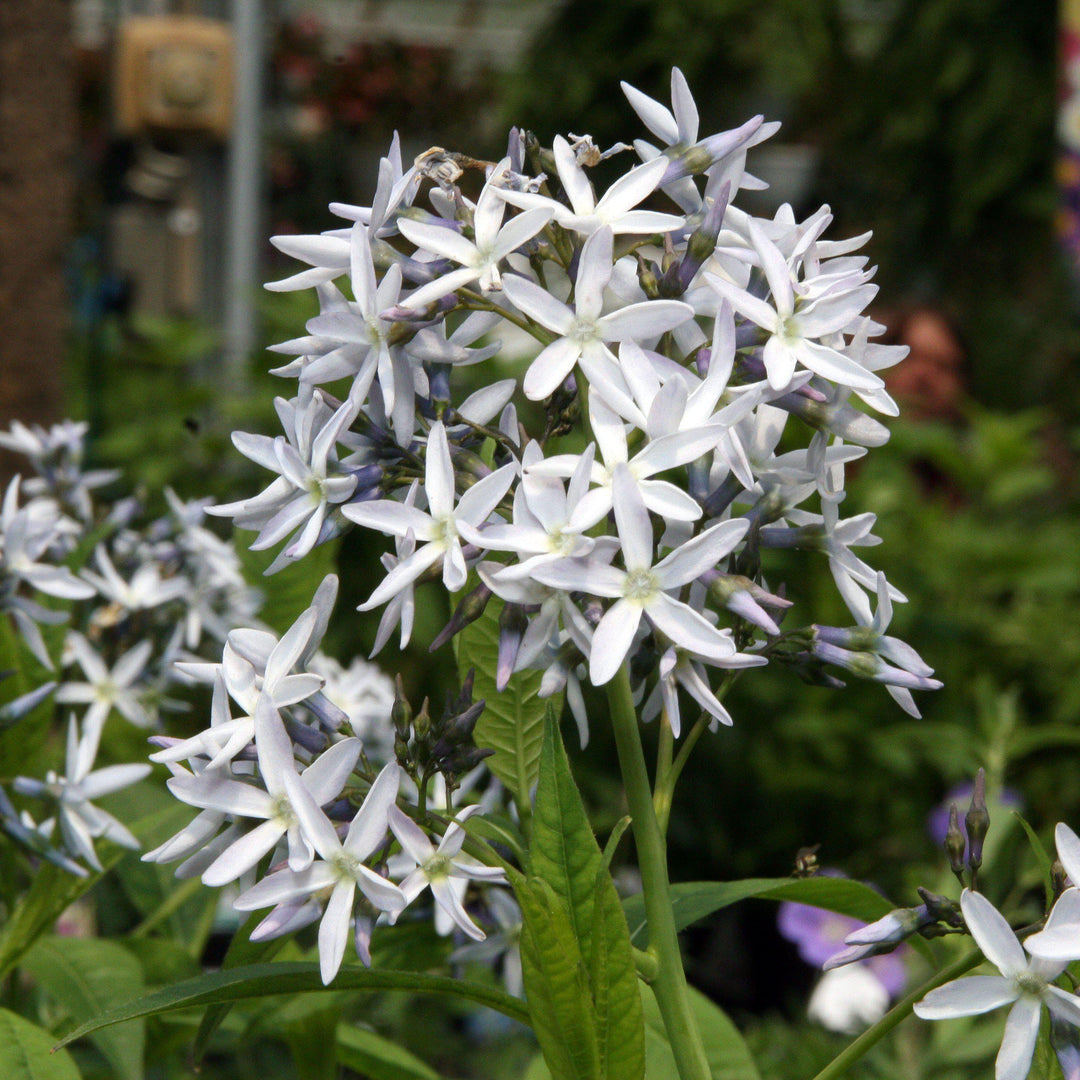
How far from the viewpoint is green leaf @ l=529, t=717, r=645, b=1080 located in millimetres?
646

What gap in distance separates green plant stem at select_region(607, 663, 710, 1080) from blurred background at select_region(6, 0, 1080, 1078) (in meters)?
0.39

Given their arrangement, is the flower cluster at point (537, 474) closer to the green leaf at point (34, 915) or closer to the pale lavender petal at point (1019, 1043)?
the pale lavender petal at point (1019, 1043)

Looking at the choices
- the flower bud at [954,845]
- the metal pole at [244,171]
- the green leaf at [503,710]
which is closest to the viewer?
the flower bud at [954,845]

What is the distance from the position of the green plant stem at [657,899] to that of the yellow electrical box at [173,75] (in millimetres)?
4189

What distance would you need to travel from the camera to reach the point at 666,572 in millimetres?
614

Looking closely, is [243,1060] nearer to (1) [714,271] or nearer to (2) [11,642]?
(2) [11,642]

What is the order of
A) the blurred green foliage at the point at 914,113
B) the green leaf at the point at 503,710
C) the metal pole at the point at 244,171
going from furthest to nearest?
1. the blurred green foliage at the point at 914,113
2. the metal pole at the point at 244,171
3. the green leaf at the point at 503,710

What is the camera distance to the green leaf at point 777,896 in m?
0.78

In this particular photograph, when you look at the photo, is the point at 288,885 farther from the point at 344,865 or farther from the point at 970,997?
the point at 970,997

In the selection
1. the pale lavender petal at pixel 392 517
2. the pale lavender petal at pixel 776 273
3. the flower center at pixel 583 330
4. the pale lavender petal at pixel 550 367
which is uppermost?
the pale lavender petal at pixel 776 273

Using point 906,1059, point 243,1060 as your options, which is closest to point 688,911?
point 906,1059

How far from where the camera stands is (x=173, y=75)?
14.2 ft

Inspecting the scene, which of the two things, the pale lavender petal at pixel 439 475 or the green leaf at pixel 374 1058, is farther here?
the green leaf at pixel 374 1058

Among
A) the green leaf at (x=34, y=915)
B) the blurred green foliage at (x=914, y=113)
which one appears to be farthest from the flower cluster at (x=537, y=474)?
the blurred green foliage at (x=914, y=113)
